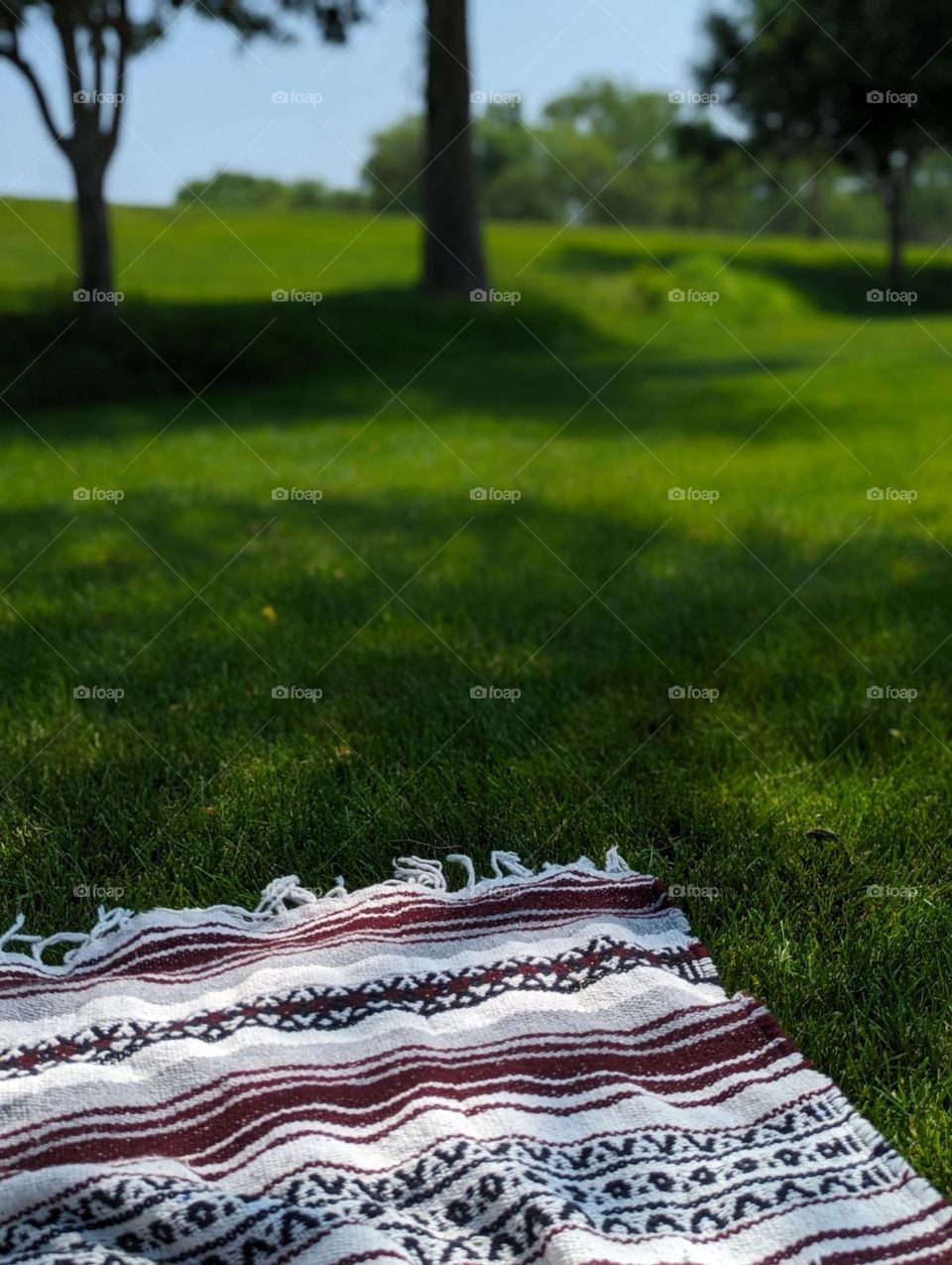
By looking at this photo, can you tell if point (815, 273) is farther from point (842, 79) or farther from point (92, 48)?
point (92, 48)

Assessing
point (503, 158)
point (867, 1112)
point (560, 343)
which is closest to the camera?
point (867, 1112)

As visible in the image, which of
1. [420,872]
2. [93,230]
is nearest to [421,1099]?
[420,872]

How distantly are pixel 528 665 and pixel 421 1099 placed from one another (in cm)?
210

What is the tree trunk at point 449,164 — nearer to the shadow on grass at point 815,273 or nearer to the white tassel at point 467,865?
the shadow on grass at point 815,273

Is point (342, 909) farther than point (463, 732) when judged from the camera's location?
No

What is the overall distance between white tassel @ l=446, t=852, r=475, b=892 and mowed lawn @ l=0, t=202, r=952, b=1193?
0.22 ft

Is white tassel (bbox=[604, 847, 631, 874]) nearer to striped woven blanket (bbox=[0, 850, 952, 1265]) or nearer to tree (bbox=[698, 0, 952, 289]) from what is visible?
striped woven blanket (bbox=[0, 850, 952, 1265])

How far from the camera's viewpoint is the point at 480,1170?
5.75 ft

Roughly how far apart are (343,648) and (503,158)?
2725cm

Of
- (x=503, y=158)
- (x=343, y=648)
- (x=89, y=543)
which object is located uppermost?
(x=503, y=158)

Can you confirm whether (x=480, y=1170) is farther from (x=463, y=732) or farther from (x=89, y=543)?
(x=89, y=543)

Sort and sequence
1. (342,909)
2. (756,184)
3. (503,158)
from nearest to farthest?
(342,909), (503,158), (756,184)

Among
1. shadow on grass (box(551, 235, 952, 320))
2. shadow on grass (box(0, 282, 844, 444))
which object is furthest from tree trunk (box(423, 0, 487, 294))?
shadow on grass (box(551, 235, 952, 320))

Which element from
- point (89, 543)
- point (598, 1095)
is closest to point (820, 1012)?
point (598, 1095)
